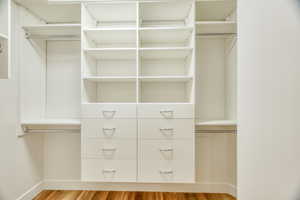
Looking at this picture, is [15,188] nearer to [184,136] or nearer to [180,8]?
[184,136]

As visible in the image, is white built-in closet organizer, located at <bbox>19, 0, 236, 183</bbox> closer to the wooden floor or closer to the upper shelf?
the upper shelf

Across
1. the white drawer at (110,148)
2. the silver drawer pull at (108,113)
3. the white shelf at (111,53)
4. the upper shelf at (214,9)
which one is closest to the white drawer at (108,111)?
the silver drawer pull at (108,113)

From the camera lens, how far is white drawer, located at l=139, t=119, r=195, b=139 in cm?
179

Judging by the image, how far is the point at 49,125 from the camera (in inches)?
78.4

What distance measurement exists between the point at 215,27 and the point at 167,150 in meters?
1.27

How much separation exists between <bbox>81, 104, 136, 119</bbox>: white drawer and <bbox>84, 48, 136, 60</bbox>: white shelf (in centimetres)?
52

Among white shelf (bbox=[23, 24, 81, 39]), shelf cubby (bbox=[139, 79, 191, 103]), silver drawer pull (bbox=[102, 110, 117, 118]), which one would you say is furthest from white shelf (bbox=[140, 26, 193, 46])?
silver drawer pull (bbox=[102, 110, 117, 118])

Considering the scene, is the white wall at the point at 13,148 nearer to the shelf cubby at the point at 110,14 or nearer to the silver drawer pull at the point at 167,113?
the shelf cubby at the point at 110,14

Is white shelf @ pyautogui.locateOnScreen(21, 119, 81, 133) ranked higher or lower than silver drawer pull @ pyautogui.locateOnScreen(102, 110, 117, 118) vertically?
lower

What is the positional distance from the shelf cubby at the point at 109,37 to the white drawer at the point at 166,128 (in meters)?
0.87

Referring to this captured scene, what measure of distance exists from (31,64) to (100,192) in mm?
1525

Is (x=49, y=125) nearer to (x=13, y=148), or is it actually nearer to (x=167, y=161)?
(x=13, y=148)

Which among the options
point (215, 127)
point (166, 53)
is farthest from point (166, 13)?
point (215, 127)

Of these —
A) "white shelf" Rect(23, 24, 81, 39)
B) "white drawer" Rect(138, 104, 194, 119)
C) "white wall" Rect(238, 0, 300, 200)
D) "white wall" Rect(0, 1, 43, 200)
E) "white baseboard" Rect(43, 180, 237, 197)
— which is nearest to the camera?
"white wall" Rect(238, 0, 300, 200)
